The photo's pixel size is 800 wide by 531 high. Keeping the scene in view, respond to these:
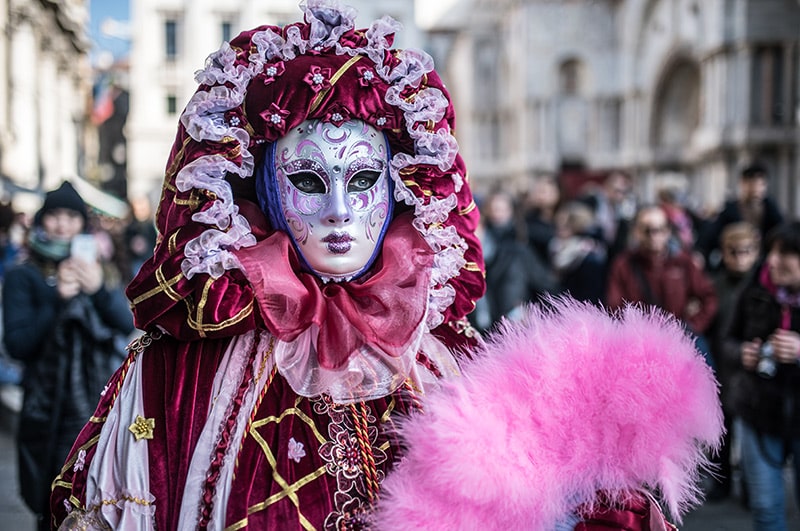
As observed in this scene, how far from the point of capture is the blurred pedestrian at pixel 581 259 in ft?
19.7

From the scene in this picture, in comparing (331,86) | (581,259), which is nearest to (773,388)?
(581,259)

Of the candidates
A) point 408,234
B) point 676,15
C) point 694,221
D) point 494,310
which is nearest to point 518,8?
point 676,15

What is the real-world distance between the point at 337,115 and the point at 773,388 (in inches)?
107

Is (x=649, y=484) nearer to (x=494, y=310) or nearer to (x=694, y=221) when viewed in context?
(x=494, y=310)

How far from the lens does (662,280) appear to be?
16.7 ft

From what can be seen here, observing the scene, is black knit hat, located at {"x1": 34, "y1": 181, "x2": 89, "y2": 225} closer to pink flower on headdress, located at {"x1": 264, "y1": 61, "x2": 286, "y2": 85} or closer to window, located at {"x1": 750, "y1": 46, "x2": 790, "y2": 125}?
pink flower on headdress, located at {"x1": 264, "y1": 61, "x2": 286, "y2": 85}

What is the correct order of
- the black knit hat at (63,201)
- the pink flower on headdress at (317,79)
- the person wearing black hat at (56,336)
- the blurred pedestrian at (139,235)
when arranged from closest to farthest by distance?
the pink flower on headdress at (317,79), the person wearing black hat at (56,336), the black knit hat at (63,201), the blurred pedestrian at (139,235)

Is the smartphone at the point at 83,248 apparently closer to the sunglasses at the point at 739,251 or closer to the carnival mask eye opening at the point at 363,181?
the carnival mask eye opening at the point at 363,181

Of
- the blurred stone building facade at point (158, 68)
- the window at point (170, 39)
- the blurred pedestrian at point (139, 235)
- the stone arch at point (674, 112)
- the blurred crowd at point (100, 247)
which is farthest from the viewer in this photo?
the window at point (170, 39)

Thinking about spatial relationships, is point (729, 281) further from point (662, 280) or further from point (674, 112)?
point (674, 112)

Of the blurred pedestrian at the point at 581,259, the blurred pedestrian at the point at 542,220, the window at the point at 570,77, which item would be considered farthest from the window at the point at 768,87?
the window at the point at 570,77

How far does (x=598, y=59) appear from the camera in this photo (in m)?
24.2

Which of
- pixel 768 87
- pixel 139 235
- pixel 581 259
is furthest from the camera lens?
pixel 768 87

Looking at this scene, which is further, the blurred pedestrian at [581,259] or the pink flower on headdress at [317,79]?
the blurred pedestrian at [581,259]
